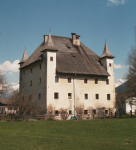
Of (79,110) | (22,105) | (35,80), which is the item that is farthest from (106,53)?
(22,105)

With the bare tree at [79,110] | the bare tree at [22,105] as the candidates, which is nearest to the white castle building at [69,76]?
the bare tree at [79,110]

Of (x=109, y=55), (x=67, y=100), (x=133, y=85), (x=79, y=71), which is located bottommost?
(x=67, y=100)

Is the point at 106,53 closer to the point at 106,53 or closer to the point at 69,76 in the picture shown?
the point at 106,53

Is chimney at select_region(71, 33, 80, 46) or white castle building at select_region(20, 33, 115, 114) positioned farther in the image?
chimney at select_region(71, 33, 80, 46)

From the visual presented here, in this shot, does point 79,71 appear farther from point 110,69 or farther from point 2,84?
point 2,84

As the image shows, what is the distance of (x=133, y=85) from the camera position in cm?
3953

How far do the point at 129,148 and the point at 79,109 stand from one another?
32.6 metres

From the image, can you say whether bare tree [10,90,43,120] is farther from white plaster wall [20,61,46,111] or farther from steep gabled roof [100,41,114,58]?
steep gabled roof [100,41,114,58]

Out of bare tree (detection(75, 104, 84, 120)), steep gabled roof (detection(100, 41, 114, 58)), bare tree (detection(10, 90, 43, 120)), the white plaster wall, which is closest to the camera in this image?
bare tree (detection(10, 90, 43, 120))

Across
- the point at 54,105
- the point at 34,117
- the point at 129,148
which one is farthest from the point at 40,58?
the point at 129,148

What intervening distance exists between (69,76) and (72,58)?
16.6 feet

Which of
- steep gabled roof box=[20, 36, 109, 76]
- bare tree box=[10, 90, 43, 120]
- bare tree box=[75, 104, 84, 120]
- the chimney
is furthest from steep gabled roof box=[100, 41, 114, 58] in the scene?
bare tree box=[10, 90, 43, 120]

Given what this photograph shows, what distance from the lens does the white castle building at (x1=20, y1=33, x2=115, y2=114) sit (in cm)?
4253

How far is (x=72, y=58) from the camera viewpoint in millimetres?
47344
